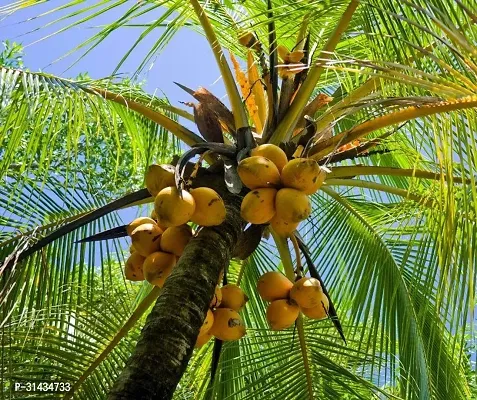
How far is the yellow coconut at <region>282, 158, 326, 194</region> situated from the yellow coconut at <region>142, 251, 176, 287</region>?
0.46 metres

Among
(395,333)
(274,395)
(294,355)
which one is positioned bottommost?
(274,395)

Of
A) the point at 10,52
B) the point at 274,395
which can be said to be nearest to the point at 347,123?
the point at 274,395

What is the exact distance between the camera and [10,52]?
646 centimetres

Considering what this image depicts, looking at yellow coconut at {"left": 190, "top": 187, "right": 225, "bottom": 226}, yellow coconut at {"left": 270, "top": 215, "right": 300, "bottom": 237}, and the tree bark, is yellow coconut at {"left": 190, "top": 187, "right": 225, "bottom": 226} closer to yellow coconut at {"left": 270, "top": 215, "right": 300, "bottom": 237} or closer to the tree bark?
the tree bark

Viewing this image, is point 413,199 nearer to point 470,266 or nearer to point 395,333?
point 470,266

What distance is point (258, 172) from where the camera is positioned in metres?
1.89

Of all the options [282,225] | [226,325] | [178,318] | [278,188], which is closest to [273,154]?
[278,188]

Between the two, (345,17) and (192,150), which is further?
(345,17)

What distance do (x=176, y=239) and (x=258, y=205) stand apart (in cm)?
30

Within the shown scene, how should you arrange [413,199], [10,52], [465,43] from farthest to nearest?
[10,52], [413,199], [465,43]

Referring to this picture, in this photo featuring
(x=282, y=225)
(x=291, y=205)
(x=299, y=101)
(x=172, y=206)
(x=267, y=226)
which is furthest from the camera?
(x=299, y=101)

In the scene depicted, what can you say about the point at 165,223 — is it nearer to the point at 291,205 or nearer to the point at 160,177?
the point at 160,177

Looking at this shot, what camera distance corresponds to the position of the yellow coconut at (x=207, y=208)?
1.84 meters

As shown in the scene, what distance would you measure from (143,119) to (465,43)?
9.20ft
